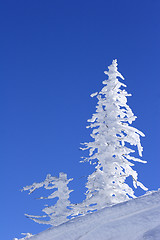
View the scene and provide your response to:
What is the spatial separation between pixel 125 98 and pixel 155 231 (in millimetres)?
18848

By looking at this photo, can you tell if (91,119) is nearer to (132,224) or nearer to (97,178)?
(97,178)

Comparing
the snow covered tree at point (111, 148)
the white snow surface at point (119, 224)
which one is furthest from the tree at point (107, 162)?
the white snow surface at point (119, 224)

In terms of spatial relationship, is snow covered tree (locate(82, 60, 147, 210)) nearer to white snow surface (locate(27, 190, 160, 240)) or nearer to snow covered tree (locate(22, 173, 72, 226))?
snow covered tree (locate(22, 173, 72, 226))

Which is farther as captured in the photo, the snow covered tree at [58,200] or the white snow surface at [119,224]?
the snow covered tree at [58,200]

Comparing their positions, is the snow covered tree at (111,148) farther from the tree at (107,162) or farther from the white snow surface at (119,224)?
the white snow surface at (119,224)

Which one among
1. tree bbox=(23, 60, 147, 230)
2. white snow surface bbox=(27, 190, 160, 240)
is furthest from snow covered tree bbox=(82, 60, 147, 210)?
white snow surface bbox=(27, 190, 160, 240)

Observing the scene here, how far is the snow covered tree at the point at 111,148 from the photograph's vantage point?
64.0 feet

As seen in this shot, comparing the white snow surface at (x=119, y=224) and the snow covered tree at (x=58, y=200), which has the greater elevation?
the snow covered tree at (x=58, y=200)

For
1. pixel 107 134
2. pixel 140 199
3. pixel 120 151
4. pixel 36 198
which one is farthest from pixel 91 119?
pixel 140 199

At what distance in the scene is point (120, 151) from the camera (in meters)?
20.7

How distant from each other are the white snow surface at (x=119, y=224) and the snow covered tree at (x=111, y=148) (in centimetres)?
1407

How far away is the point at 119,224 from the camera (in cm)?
470

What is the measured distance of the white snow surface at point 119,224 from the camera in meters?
4.33

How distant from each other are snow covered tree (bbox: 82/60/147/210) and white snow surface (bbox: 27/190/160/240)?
1407 centimetres
